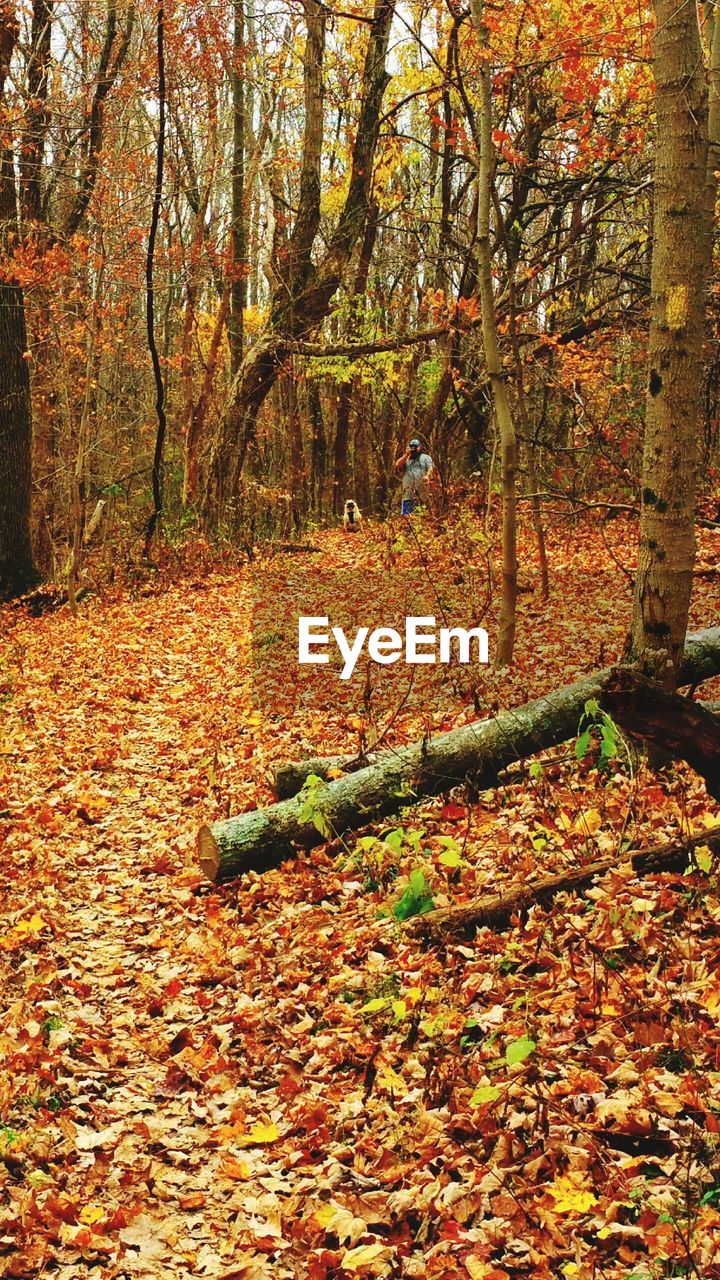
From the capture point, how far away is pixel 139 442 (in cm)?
3094

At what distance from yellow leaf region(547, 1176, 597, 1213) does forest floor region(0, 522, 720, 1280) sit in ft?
0.04

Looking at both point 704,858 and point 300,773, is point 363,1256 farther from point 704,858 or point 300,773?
point 300,773

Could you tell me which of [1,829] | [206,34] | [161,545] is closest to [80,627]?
[161,545]

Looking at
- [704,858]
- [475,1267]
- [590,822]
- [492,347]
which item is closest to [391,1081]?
[475,1267]

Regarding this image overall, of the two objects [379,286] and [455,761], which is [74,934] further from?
[379,286]

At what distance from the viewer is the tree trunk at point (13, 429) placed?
15414 millimetres

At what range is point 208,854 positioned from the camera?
6.61m

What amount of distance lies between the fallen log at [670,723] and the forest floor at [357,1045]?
0.54 m

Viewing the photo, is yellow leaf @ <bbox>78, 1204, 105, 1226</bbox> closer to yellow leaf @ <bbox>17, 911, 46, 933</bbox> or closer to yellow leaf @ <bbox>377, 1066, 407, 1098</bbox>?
yellow leaf @ <bbox>377, 1066, 407, 1098</bbox>

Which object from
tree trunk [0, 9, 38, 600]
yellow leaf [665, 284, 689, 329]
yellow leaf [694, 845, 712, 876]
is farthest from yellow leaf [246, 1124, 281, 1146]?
tree trunk [0, 9, 38, 600]

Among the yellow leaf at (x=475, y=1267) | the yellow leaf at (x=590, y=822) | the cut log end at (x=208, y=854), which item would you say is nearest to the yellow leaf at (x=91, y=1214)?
the yellow leaf at (x=475, y=1267)

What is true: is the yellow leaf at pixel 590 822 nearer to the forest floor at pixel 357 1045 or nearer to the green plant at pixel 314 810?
the forest floor at pixel 357 1045

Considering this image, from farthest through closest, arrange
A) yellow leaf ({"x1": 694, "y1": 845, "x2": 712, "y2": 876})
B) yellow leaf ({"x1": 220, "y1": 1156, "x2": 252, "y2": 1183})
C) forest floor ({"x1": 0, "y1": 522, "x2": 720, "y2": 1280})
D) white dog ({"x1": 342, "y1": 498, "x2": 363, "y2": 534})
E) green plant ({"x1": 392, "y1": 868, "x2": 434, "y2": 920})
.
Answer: white dog ({"x1": 342, "y1": 498, "x2": 363, "y2": 534}), green plant ({"x1": 392, "y1": 868, "x2": 434, "y2": 920}), yellow leaf ({"x1": 694, "y1": 845, "x2": 712, "y2": 876}), yellow leaf ({"x1": 220, "y1": 1156, "x2": 252, "y2": 1183}), forest floor ({"x1": 0, "y1": 522, "x2": 720, "y2": 1280})

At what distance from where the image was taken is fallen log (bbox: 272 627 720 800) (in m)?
6.46
